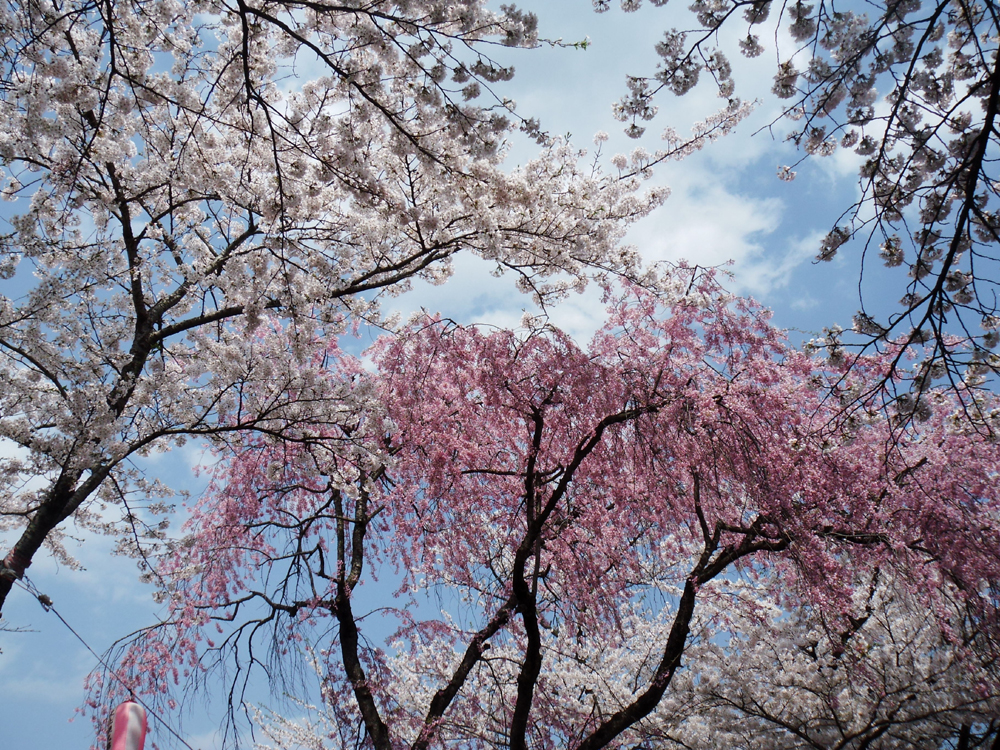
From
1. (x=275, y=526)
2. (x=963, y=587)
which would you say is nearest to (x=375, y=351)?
(x=275, y=526)

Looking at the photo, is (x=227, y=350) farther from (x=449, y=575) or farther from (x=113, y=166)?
(x=449, y=575)

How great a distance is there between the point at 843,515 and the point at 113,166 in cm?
803

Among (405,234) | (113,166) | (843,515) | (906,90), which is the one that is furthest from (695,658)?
(113,166)

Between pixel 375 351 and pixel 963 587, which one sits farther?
pixel 375 351

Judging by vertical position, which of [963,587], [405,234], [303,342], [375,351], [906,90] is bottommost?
[963,587]

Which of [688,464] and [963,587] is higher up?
[688,464]

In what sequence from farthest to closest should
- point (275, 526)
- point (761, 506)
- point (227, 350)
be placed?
point (275, 526) → point (761, 506) → point (227, 350)

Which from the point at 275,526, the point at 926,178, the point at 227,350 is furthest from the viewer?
the point at 275,526

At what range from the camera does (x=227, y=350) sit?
558 cm

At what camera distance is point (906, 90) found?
2.95m

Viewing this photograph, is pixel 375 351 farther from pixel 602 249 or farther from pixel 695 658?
pixel 695 658

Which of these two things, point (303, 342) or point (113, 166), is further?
point (113, 166)

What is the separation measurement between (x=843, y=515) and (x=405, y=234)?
532cm

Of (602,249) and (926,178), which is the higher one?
(602,249)
